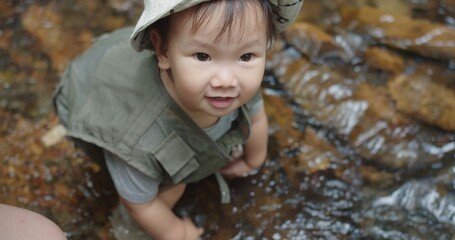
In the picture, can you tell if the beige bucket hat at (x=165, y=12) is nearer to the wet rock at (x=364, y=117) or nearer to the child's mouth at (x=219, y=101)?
the child's mouth at (x=219, y=101)

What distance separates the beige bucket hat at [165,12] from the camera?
116 centimetres

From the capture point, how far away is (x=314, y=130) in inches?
80.2

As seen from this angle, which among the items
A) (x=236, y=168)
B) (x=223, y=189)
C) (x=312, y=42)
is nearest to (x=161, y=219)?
(x=223, y=189)

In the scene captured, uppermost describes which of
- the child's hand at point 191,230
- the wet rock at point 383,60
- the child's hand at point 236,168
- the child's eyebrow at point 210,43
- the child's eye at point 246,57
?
the child's eyebrow at point 210,43

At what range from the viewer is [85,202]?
185 centimetres

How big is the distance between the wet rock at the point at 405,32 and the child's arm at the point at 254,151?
79 cm

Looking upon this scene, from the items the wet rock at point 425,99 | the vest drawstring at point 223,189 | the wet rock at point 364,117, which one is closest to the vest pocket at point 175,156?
the vest drawstring at point 223,189

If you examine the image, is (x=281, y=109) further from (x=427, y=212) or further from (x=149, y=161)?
(x=149, y=161)

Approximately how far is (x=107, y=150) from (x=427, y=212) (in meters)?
1.02

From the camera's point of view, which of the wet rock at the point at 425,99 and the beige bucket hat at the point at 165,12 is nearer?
the beige bucket hat at the point at 165,12

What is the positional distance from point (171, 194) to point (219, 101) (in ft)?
1.74

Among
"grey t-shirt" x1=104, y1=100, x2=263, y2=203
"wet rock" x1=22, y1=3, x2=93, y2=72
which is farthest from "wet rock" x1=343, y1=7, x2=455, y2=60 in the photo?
"wet rock" x1=22, y1=3, x2=93, y2=72

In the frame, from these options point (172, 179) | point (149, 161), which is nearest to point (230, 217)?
point (172, 179)

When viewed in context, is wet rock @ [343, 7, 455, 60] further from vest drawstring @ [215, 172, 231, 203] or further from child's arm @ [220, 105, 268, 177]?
vest drawstring @ [215, 172, 231, 203]
